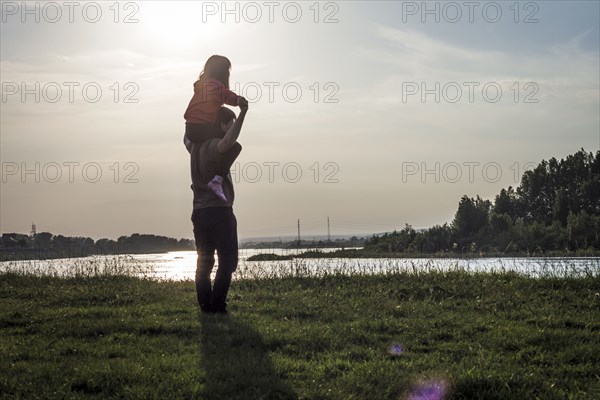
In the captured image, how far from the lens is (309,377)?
5.07 m

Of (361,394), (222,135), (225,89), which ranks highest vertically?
(225,89)

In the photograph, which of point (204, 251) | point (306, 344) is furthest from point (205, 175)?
point (306, 344)

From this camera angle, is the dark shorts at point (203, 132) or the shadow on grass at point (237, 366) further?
the dark shorts at point (203, 132)

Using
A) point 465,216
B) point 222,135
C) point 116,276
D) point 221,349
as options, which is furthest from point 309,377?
point 465,216

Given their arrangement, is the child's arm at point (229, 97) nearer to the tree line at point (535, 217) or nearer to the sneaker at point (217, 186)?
the sneaker at point (217, 186)

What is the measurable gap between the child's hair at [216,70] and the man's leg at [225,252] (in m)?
1.74

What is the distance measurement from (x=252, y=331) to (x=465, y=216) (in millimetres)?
89794

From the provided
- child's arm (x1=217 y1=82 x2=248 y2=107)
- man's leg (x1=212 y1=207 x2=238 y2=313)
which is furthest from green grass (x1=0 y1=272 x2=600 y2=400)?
child's arm (x1=217 y1=82 x2=248 y2=107)

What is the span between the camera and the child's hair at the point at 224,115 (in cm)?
820

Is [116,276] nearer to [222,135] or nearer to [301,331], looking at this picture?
[222,135]

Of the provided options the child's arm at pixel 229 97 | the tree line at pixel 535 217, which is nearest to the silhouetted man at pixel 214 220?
the child's arm at pixel 229 97

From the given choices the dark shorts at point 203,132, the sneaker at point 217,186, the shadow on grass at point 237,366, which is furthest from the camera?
the dark shorts at point 203,132

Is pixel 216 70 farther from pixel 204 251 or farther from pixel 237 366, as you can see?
pixel 237 366

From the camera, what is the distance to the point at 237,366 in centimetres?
526
